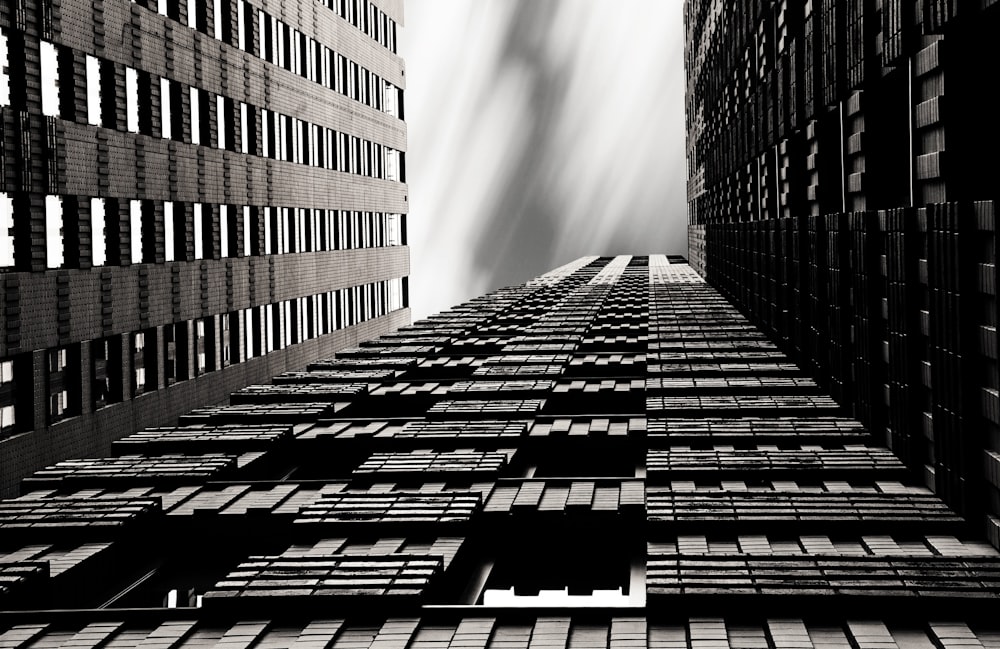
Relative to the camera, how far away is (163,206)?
52344mm

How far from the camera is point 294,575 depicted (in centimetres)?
2816

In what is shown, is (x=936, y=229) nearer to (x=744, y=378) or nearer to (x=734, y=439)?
(x=734, y=439)

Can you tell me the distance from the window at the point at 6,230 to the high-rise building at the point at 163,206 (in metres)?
0.10

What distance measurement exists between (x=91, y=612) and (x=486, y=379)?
130 ft

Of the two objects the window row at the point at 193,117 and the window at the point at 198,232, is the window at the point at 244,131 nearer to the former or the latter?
the window row at the point at 193,117

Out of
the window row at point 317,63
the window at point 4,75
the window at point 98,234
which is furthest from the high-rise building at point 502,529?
the window row at point 317,63

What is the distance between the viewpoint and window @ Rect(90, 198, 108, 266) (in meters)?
45.4

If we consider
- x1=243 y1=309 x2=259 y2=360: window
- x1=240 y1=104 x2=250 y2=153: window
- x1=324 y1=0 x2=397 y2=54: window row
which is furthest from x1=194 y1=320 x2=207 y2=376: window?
x1=324 y1=0 x2=397 y2=54: window row

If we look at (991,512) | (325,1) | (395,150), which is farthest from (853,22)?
(395,150)

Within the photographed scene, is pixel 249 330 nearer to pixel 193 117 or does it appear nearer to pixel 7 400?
pixel 193 117

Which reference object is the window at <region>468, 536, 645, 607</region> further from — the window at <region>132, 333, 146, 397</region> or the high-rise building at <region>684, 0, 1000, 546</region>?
the window at <region>132, 333, 146, 397</region>

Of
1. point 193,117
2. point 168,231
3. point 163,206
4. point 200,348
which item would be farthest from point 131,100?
A: point 200,348

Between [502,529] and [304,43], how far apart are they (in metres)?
47.7

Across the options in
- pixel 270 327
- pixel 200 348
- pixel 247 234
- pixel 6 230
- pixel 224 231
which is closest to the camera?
pixel 6 230
